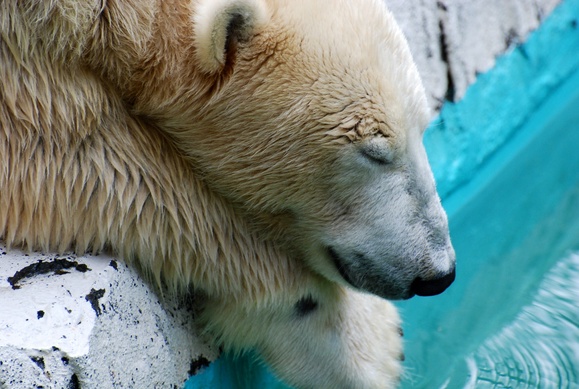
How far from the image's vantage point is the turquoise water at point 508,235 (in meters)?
2.72

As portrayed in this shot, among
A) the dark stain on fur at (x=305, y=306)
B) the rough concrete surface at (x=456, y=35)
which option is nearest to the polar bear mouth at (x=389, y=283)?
the dark stain on fur at (x=305, y=306)

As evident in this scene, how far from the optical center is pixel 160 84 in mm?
1902

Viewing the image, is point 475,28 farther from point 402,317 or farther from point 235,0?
point 235,0

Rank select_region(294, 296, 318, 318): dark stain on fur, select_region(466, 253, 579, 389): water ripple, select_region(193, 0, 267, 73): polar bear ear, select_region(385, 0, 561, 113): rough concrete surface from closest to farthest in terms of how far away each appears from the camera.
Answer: select_region(193, 0, 267, 73): polar bear ear
select_region(294, 296, 318, 318): dark stain on fur
select_region(466, 253, 579, 389): water ripple
select_region(385, 0, 561, 113): rough concrete surface

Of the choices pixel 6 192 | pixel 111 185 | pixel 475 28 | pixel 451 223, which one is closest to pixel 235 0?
pixel 111 185

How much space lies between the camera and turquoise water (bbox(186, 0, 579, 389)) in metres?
2.72

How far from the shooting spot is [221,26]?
1781 mm

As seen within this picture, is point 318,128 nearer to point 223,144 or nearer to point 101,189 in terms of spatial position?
point 223,144

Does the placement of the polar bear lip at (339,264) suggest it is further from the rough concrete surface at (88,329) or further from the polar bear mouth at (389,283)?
the rough concrete surface at (88,329)

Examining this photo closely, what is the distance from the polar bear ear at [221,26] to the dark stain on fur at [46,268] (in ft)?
1.86

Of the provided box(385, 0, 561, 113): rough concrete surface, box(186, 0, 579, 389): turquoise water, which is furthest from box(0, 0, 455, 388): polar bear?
box(385, 0, 561, 113): rough concrete surface

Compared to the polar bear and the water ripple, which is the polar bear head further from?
the water ripple

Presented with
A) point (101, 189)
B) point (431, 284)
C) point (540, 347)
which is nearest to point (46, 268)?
point (101, 189)

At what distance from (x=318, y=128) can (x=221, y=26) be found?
1.16 ft
